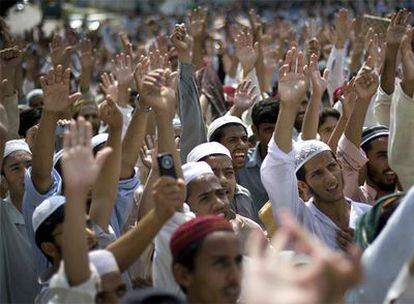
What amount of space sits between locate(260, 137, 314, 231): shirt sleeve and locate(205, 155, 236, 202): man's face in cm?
48

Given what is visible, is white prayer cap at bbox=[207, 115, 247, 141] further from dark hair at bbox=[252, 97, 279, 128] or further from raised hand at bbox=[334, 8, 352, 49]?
raised hand at bbox=[334, 8, 352, 49]

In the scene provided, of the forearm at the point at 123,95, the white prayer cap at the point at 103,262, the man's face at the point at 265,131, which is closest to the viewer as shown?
the white prayer cap at the point at 103,262

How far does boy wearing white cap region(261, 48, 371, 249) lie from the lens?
4.31 meters

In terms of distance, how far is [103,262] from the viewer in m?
3.40

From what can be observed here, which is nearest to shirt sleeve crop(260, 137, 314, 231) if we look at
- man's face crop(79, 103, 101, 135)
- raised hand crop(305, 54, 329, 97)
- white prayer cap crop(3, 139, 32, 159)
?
raised hand crop(305, 54, 329, 97)

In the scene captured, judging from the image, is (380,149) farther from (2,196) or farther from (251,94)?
(2,196)

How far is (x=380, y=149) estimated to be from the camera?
517 cm

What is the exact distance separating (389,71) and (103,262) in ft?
9.19

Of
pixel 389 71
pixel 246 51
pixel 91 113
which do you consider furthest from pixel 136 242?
pixel 246 51

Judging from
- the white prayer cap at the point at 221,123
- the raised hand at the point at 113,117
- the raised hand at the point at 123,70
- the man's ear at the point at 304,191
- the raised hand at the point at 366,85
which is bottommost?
the man's ear at the point at 304,191

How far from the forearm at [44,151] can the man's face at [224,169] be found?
860 millimetres

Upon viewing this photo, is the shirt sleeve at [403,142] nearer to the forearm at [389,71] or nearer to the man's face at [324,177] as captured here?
the man's face at [324,177]

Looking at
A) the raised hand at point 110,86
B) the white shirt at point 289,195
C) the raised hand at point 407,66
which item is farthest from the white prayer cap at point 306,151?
the raised hand at point 110,86

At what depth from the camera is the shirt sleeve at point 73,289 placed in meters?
3.22
